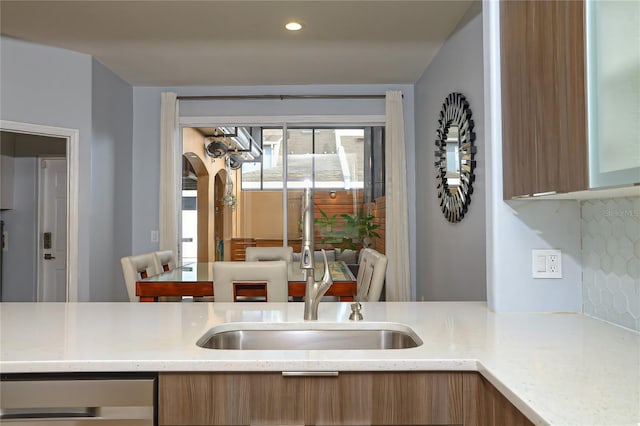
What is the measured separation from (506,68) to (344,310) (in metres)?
1.02

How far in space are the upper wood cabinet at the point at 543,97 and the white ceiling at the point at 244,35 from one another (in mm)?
1872

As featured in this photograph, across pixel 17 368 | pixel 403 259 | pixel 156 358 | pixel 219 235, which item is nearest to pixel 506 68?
pixel 156 358

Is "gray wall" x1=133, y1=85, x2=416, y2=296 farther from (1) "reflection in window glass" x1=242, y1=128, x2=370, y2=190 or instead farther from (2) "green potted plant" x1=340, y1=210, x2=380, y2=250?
(2) "green potted plant" x1=340, y1=210, x2=380, y2=250

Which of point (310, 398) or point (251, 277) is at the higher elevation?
point (251, 277)

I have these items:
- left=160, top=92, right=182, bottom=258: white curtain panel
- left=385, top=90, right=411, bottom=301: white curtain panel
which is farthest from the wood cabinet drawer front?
left=160, top=92, right=182, bottom=258: white curtain panel

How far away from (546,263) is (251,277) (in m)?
1.44

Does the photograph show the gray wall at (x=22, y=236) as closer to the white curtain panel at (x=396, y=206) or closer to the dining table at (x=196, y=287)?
the dining table at (x=196, y=287)

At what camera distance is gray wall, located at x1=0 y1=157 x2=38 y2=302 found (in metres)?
5.32

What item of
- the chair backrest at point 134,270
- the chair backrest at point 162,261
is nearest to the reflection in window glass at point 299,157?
the chair backrest at point 162,261

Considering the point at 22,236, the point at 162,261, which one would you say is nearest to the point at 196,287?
the point at 162,261

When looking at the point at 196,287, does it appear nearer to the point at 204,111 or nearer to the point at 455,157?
the point at 455,157

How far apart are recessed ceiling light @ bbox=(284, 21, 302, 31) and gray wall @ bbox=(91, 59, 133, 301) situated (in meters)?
1.92

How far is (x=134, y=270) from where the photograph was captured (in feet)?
A: 9.84

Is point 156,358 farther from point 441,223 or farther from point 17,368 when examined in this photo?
point 441,223
